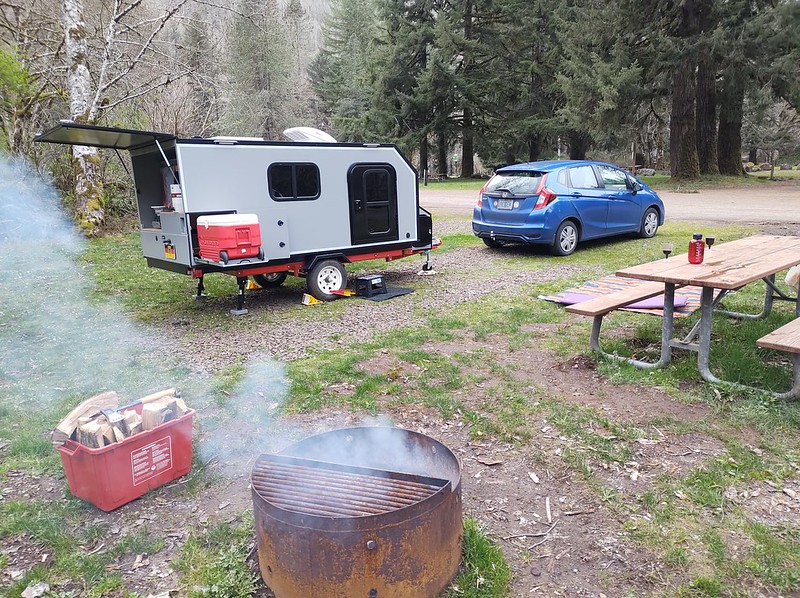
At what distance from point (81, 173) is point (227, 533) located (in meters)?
13.0

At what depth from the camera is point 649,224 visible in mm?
11141

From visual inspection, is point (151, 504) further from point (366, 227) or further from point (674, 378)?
point (366, 227)

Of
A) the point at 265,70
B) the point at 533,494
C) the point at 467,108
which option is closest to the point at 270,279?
the point at 533,494

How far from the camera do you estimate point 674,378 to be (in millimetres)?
4391

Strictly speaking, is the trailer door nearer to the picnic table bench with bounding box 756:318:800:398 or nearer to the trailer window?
the trailer window

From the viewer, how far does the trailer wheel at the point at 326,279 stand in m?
7.33

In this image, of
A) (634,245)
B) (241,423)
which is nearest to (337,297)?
(241,423)

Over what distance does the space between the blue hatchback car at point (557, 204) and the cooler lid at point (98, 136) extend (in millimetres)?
5582

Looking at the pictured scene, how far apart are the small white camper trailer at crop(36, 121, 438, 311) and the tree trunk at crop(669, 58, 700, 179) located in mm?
19293

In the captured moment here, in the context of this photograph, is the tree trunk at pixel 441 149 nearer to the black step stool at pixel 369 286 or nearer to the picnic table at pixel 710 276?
the black step stool at pixel 369 286

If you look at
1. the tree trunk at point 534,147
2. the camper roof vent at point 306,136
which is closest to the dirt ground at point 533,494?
the camper roof vent at point 306,136

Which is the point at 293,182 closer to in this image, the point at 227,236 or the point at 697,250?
the point at 227,236

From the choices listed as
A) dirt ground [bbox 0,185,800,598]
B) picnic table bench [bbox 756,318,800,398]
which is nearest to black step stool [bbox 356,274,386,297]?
dirt ground [bbox 0,185,800,598]

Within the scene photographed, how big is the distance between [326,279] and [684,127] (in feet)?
69.7
